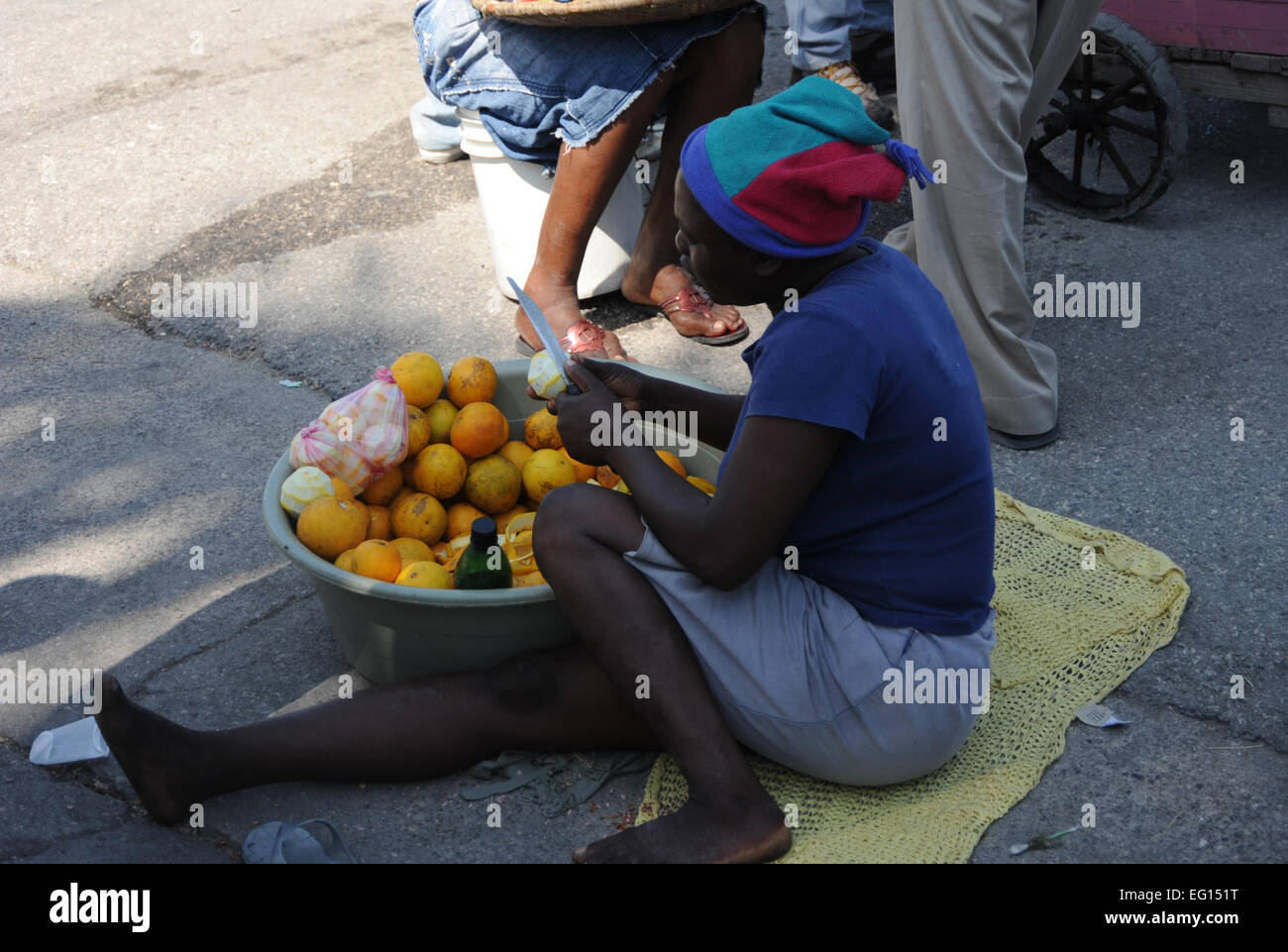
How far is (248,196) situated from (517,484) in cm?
289

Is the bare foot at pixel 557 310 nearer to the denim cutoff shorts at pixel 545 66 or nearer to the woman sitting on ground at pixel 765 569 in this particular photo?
the denim cutoff shorts at pixel 545 66

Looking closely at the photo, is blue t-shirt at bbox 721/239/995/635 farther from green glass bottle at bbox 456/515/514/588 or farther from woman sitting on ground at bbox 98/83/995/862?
green glass bottle at bbox 456/515/514/588

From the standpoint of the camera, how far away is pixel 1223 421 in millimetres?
3355

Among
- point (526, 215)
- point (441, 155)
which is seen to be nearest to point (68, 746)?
point (526, 215)

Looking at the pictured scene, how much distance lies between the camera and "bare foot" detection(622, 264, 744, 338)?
394 cm

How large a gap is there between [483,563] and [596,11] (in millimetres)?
1739

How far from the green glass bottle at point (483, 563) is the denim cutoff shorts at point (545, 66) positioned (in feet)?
5.46

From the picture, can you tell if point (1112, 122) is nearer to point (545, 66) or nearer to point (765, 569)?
point (545, 66)

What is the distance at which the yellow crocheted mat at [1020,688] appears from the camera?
7.16 feet

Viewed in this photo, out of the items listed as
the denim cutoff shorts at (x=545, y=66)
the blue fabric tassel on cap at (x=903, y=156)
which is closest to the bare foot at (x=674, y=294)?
the denim cutoff shorts at (x=545, y=66)

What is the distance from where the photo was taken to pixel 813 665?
2080mm

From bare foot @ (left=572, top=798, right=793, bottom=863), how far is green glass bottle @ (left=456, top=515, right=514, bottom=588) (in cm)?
59

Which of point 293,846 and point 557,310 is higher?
point 557,310

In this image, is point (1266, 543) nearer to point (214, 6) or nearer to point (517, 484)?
point (517, 484)
